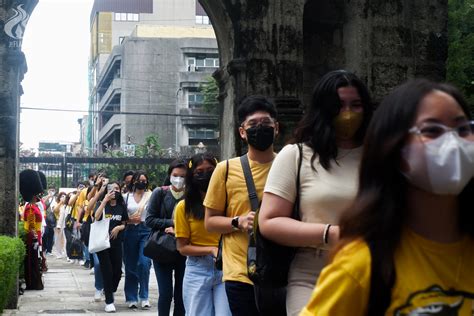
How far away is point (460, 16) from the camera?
2422cm

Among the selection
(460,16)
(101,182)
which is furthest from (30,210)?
(460,16)

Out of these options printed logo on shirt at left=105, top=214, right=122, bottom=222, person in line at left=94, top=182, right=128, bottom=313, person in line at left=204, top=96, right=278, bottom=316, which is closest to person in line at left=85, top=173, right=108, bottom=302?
person in line at left=94, top=182, right=128, bottom=313

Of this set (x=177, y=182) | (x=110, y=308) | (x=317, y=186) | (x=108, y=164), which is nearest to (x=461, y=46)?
(x=110, y=308)

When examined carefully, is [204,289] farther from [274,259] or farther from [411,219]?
[411,219]

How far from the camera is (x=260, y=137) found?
19.5 ft

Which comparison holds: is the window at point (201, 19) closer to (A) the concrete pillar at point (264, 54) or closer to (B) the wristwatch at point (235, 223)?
(A) the concrete pillar at point (264, 54)

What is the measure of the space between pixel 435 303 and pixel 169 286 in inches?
277

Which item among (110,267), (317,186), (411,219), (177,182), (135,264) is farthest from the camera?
(135,264)

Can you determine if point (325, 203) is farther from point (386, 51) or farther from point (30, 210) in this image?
point (30, 210)

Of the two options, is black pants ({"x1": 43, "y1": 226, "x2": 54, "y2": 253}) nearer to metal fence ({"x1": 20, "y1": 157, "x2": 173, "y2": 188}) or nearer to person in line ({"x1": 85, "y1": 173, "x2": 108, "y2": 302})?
metal fence ({"x1": 20, "y1": 157, "x2": 173, "y2": 188})

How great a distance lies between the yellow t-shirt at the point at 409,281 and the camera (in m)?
2.48

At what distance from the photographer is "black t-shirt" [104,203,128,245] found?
13413 mm

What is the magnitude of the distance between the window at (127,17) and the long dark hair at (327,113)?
101208 mm

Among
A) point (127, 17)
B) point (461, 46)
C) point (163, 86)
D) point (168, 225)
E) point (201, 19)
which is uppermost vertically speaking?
point (127, 17)
